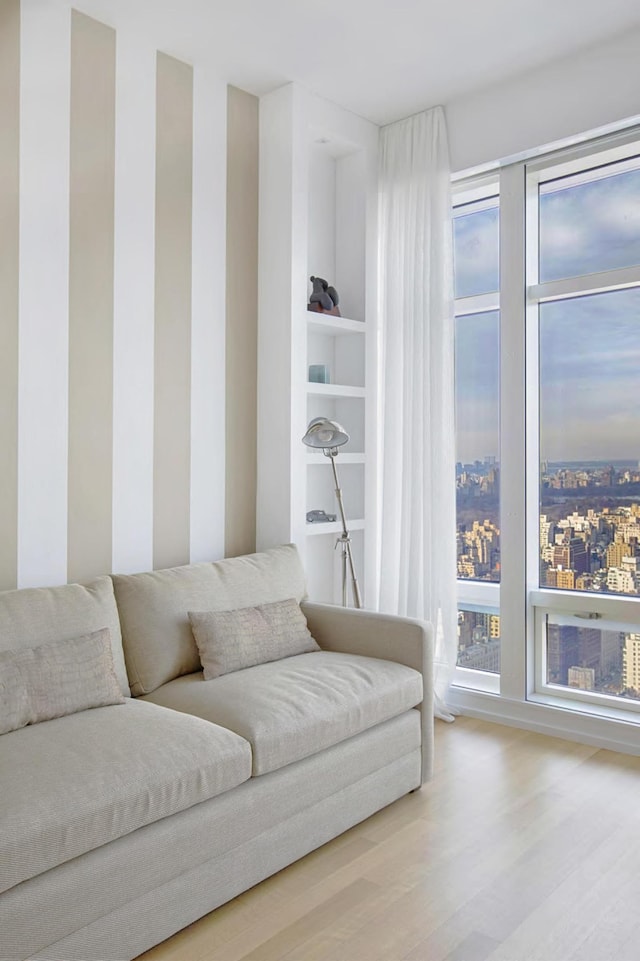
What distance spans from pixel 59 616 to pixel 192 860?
0.89m

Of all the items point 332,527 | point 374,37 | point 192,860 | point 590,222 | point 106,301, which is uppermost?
point 374,37

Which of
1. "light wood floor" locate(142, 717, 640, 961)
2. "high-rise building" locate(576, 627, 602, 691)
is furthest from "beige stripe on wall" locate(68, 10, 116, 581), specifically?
"high-rise building" locate(576, 627, 602, 691)

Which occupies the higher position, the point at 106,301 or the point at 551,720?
the point at 106,301

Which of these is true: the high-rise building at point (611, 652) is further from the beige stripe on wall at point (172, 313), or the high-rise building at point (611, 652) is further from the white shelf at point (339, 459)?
the beige stripe on wall at point (172, 313)

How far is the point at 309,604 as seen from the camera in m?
3.29

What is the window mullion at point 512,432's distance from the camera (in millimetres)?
3605

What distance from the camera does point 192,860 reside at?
1984mm

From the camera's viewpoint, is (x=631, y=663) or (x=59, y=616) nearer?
(x=59, y=616)

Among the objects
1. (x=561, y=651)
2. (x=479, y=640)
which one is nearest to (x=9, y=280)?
(x=479, y=640)

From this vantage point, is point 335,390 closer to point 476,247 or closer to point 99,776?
point 476,247

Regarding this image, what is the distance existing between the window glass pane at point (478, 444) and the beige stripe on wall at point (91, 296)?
→ 186 centimetres

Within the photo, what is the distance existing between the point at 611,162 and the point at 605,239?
36cm

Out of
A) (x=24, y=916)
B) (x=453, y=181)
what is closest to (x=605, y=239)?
(x=453, y=181)

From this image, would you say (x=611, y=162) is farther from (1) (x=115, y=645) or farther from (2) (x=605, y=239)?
(1) (x=115, y=645)
